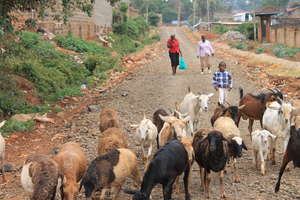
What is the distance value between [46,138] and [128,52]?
74.1 ft

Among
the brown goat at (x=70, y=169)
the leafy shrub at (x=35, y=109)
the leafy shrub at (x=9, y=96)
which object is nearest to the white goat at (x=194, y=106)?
the brown goat at (x=70, y=169)

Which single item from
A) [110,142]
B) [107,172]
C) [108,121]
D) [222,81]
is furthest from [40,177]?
[222,81]

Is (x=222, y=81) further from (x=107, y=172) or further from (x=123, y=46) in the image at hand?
(x=123, y=46)

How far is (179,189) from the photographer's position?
746 centimetres

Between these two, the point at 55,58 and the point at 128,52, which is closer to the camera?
the point at 55,58

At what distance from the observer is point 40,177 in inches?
236

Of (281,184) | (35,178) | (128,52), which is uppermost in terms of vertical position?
(128,52)

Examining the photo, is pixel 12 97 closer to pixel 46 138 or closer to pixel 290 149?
pixel 46 138

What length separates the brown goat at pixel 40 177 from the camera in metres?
5.86

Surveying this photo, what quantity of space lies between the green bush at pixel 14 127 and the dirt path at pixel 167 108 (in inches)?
25.3

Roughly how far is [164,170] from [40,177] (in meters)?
1.86

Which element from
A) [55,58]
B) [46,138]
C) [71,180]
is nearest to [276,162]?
[71,180]

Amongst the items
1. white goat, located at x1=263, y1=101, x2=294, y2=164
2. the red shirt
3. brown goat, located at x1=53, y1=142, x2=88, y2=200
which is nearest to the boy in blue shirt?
white goat, located at x1=263, y1=101, x2=294, y2=164

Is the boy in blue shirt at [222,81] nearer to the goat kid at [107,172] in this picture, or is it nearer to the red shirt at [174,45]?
the goat kid at [107,172]
